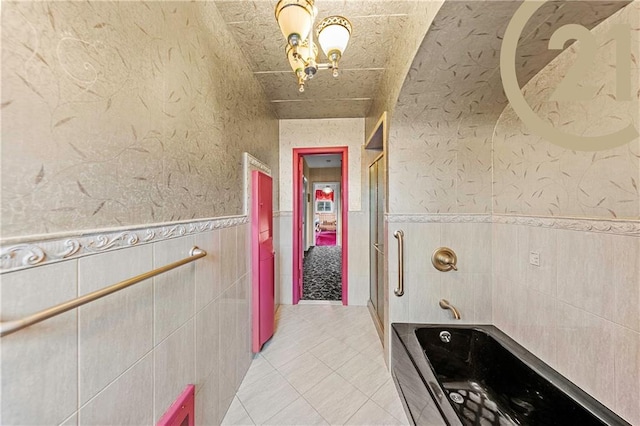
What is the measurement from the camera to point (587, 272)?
3.49 feet

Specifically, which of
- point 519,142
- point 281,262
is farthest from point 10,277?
point 281,262

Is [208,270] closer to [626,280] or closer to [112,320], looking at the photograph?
[112,320]

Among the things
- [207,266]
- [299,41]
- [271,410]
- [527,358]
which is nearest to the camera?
[299,41]

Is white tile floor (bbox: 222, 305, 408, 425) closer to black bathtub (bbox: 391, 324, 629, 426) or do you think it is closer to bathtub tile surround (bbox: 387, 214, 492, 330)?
black bathtub (bbox: 391, 324, 629, 426)

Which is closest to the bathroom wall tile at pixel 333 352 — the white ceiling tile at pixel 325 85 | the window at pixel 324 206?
the white ceiling tile at pixel 325 85

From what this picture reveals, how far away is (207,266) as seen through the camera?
3.99 feet

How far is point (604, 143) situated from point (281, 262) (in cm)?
282

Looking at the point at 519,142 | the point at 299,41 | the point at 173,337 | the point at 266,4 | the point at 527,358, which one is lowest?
the point at 527,358

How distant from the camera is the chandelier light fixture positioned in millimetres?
892

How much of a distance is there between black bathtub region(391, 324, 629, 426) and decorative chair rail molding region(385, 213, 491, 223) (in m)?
0.78

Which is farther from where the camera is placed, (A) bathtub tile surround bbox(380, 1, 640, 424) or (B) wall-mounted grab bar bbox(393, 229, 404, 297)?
(B) wall-mounted grab bar bbox(393, 229, 404, 297)

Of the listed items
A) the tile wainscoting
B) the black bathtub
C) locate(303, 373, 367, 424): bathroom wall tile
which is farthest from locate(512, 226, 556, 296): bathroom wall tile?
locate(303, 373, 367, 424): bathroom wall tile

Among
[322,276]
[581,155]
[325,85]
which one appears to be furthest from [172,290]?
[322,276]

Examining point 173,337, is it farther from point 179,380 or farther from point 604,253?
point 604,253
